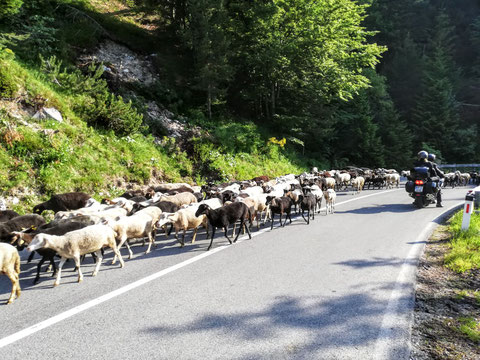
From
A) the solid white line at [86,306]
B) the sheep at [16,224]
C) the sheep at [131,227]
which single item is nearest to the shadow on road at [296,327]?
the solid white line at [86,306]

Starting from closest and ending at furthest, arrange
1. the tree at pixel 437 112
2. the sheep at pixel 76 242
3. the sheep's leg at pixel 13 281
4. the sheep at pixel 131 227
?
the sheep's leg at pixel 13 281, the sheep at pixel 76 242, the sheep at pixel 131 227, the tree at pixel 437 112

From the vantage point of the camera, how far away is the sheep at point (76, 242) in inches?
223

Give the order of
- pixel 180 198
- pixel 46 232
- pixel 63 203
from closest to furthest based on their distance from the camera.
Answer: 1. pixel 46 232
2. pixel 63 203
3. pixel 180 198

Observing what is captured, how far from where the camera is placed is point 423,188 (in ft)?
44.0

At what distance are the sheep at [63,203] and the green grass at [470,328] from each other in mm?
9769

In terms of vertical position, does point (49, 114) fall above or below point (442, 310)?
above

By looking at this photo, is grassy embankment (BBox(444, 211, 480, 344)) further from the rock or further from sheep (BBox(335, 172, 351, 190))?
the rock

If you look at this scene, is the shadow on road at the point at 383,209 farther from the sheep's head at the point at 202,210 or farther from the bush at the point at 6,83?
the bush at the point at 6,83

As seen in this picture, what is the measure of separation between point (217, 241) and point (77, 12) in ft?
73.1

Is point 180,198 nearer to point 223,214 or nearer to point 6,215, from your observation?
point 223,214

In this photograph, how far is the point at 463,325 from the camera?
3996mm

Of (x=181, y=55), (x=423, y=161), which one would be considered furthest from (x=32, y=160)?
(x=181, y=55)

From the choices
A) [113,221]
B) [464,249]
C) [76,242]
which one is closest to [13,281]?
[76,242]

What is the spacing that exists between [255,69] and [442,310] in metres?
25.0
